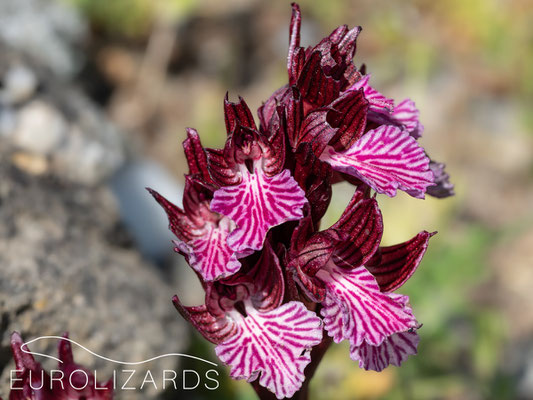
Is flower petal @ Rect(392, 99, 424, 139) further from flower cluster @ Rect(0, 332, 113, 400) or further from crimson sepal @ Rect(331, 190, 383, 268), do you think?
flower cluster @ Rect(0, 332, 113, 400)

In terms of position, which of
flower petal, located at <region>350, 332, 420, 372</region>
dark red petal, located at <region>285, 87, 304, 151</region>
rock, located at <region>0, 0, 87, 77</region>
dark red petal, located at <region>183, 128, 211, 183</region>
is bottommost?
flower petal, located at <region>350, 332, 420, 372</region>

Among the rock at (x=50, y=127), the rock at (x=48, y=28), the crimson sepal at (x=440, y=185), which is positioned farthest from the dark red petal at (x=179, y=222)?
the rock at (x=48, y=28)

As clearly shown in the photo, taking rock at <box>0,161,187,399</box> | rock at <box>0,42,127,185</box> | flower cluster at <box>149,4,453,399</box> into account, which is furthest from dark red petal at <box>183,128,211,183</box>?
rock at <box>0,42,127,185</box>

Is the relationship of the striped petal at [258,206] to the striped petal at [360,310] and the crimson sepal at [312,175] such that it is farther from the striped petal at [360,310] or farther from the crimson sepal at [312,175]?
the striped petal at [360,310]

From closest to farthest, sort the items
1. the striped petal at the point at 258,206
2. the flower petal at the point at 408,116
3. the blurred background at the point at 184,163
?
1. the striped petal at the point at 258,206
2. the flower petal at the point at 408,116
3. the blurred background at the point at 184,163

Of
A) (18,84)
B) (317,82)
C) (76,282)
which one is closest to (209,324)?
(317,82)

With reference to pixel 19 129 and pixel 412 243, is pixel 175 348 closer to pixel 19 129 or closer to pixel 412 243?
pixel 19 129
